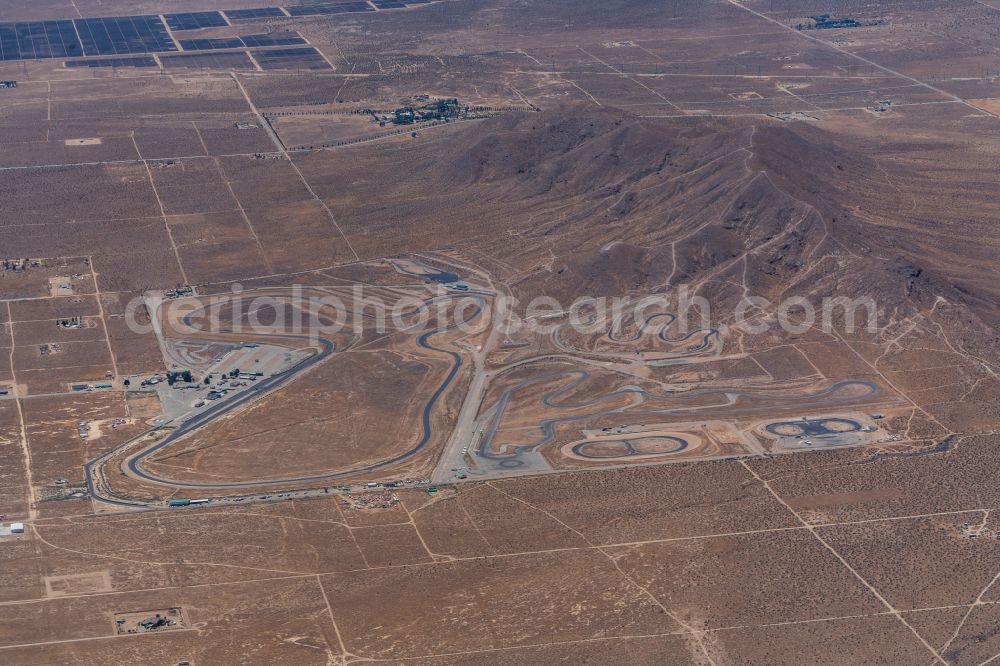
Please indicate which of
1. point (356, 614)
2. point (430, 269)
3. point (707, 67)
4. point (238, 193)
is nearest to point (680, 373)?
point (430, 269)

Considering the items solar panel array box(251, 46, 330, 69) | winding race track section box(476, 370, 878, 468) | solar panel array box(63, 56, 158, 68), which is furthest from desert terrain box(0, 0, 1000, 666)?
solar panel array box(251, 46, 330, 69)

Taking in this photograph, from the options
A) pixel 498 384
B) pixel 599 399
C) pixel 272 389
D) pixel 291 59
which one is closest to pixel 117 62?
pixel 291 59

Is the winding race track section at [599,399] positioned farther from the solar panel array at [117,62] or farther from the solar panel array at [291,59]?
the solar panel array at [117,62]

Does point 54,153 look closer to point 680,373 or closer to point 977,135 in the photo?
point 680,373

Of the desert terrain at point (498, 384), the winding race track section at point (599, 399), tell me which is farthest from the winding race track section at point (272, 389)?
the winding race track section at point (599, 399)

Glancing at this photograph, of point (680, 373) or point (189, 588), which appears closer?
point (189, 588)

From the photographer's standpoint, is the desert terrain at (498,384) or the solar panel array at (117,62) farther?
the solar panel array at (117,62)
